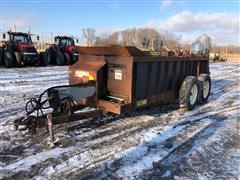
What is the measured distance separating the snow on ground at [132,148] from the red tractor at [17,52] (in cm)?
1018

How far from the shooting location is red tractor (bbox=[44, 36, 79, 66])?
1876 cm

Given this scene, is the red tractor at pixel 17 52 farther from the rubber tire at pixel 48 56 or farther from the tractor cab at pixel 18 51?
the rubber tire at pixel 48 56

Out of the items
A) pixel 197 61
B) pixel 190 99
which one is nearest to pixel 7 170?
pixel 190 99

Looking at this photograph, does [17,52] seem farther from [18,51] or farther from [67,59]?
Answer: [67,59]

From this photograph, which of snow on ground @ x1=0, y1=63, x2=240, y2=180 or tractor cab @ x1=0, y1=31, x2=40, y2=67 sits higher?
tractor cab @ x1=0, y1=31, x2=40, y2=67

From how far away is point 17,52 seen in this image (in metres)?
16.7

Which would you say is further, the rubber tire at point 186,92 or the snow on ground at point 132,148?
the rubber tire at point 186,92

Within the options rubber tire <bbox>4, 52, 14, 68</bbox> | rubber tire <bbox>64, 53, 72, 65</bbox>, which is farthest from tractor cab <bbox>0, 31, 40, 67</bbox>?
rubber tire <bbox>64, 53, 72, 65</bbox>

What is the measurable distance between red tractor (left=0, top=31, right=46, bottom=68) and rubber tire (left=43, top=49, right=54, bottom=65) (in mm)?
932

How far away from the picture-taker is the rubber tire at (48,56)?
18469 millimetres

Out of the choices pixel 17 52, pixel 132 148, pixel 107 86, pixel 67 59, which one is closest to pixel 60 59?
pixel 67 59

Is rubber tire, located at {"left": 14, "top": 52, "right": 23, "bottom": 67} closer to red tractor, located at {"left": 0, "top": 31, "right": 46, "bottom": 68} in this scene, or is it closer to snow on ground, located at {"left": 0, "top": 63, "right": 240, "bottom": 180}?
red tractor, located at {"left": 0, "top": 31, "right": 46, "bottom": 68}

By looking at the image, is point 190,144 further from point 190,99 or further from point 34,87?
point 34,87

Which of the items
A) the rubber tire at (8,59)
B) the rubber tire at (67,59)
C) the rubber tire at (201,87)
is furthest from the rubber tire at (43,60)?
the rubber tire at (201,87)
